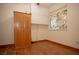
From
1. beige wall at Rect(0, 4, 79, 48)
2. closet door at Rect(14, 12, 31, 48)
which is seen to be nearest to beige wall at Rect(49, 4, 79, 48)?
beige wall at Rect(0, 4, 79, 48)

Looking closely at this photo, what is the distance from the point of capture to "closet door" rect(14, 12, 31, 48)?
1922mm

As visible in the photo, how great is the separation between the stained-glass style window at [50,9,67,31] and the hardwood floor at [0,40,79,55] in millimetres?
294

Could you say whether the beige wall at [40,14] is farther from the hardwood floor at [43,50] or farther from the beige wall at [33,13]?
the hardwood floor at [43,50]

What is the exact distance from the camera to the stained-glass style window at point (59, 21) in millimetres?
1938

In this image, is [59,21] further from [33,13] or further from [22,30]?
[22,30]

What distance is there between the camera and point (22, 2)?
6.25 ft

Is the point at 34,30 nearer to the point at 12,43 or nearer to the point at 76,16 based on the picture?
the point at 12,43

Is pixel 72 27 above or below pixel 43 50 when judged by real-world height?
above

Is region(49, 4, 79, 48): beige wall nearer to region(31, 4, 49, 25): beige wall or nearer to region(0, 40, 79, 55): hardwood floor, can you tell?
region(0, 40, 79, 55): hardwood floor

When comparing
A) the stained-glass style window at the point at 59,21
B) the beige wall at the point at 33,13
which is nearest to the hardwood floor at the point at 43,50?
the beige wall at the point at 33,13

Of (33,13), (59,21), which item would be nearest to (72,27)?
(59,21)

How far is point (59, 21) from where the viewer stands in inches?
76.9

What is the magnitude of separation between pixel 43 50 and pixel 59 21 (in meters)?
0.57

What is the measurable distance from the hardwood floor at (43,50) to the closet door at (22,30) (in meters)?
0.09
